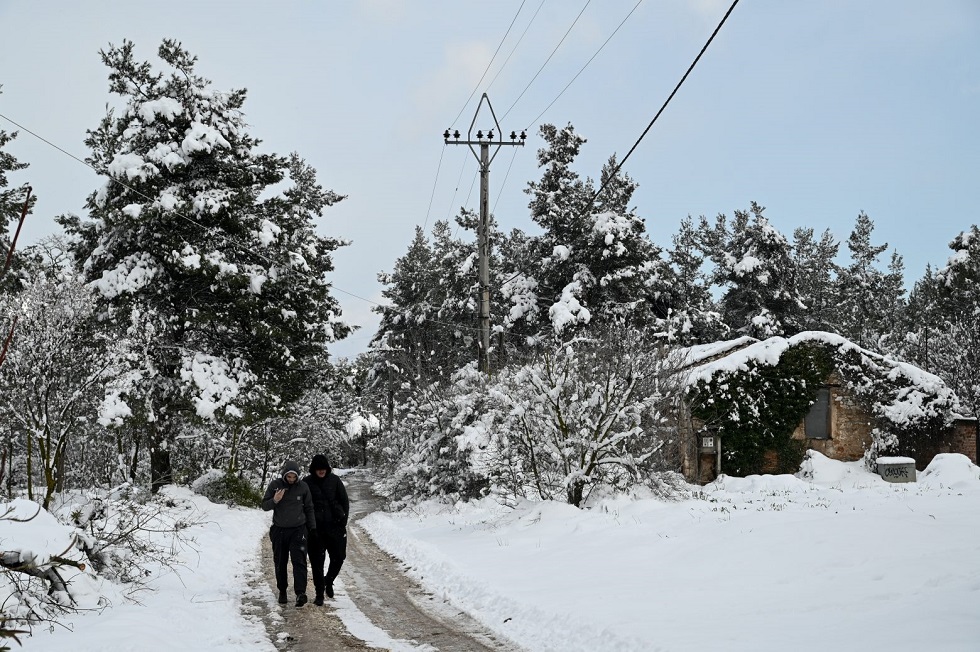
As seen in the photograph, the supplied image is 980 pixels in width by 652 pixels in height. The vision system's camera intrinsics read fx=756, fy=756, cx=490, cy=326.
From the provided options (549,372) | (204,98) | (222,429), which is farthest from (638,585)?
(222,429)

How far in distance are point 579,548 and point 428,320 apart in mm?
37458

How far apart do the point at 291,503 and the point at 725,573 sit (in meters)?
5.21

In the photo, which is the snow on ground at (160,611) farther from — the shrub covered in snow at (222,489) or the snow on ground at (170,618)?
the shrub covered in snow at (222,489)

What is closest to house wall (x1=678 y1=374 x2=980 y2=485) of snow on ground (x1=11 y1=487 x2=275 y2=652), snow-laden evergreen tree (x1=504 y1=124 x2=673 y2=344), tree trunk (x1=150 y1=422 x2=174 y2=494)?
snow-laden evergreen tree (x1=504 y1=124 x2=673 y2=344)

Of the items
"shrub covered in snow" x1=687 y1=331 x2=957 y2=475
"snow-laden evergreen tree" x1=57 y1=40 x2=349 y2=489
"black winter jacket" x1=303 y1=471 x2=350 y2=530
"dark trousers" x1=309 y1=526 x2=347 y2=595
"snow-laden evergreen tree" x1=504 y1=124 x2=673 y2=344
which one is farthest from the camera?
"snow-laden evergreen tree" x1=504 y1=124 x2=673 y2=344

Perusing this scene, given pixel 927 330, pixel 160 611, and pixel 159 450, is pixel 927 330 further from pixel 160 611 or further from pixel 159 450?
pixel 160 611

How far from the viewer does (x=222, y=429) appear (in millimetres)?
26781

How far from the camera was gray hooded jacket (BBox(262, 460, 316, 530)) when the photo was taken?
9.15 meters

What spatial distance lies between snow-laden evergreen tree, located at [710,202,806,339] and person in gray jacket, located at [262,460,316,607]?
37323 millimetres

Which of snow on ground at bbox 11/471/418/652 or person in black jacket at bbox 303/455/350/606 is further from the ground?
person in black jacket at bbox 303/455/350/606

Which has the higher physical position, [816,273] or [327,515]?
[816,273]

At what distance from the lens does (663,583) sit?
8.75 m

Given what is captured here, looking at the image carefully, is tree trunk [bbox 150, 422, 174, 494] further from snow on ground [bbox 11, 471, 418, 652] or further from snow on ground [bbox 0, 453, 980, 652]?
snow on ground [bbox 11, 471, 418, 652]

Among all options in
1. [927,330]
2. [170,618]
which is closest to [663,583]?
[170,618]
